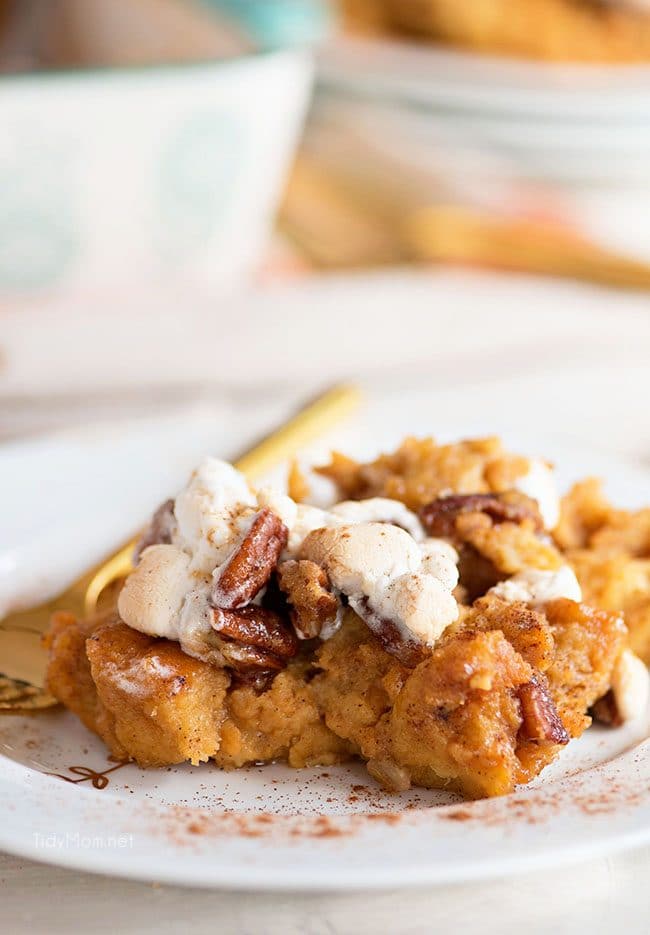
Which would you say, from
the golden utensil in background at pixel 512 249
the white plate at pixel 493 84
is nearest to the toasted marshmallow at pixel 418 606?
the golden utensil in background at pixel 512 249

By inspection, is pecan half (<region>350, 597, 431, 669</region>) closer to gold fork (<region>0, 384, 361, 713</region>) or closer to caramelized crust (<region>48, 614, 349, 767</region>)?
caramelized crust (<region>48, 614, 349, 767</region>)

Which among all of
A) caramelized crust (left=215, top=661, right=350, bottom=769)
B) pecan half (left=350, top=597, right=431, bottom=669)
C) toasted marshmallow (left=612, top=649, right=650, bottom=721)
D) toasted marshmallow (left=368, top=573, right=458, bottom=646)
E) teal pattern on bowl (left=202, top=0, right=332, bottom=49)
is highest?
teal pattern on bowl (left=202, top=0, right=332, bottom=49)

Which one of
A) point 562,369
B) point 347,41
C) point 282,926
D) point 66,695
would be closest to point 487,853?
point 282,926

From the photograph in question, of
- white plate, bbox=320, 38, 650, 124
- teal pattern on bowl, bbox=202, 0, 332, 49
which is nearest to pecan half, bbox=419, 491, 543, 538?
teal pattern on bowl, bbox=202, 0, 332, 49

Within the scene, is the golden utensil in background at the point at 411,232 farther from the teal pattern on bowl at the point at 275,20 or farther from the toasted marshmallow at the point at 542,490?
the toasted marshmallow at the point at 542,490

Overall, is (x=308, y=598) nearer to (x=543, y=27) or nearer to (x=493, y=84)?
(x=493, y=84)

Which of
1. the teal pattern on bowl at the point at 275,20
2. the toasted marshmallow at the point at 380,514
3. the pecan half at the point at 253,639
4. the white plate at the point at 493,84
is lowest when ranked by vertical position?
the pecan half at the point at 253,639

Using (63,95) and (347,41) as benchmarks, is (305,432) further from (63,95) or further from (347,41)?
(347,41)
